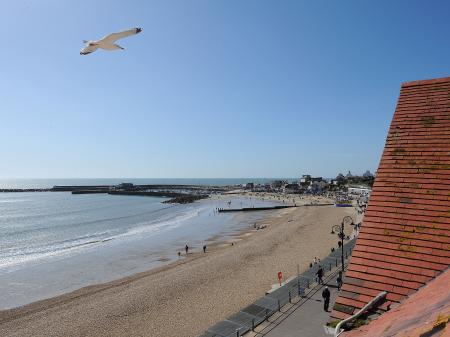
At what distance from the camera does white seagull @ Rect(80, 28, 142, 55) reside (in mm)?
6459

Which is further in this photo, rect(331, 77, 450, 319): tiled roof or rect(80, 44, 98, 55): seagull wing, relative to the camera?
rect(80, 44, 98, 55): seagull wing

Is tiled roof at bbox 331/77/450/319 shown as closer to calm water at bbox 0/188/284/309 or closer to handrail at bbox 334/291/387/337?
handrail at bbox 334/291/387/337

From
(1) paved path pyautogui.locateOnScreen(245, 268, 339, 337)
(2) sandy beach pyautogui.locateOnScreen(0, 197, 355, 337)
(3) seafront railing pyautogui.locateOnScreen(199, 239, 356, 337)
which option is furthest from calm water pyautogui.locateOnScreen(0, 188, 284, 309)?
(1) paved path pyautogui.locateOnScreen(245, 268, 339, 337)

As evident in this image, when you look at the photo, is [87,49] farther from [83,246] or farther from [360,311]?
[83,246]

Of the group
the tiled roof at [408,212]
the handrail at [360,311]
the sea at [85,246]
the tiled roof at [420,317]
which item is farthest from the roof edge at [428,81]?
the sea at [85,246]

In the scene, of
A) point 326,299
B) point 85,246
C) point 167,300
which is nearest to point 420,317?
point 326,299

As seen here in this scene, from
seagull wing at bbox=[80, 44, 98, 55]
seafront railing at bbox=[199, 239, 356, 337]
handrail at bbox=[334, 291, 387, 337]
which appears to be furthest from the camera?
seafront railing at bbox=[199, 239, 356, 337]

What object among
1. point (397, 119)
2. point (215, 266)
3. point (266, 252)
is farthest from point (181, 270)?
point (397, 119)

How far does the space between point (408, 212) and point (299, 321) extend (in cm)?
914

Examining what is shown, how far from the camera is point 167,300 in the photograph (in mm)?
20594

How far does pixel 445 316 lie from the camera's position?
2.79 m

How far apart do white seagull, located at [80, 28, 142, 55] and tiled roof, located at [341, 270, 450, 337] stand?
232 inches

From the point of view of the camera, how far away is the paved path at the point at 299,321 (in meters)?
12.2

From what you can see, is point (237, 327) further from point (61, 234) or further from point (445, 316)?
point (61, 234)
